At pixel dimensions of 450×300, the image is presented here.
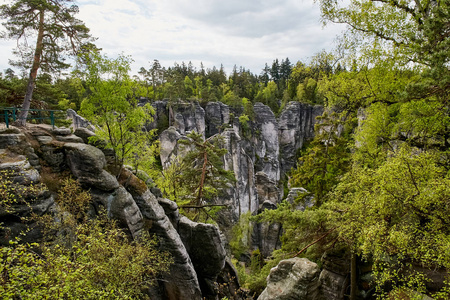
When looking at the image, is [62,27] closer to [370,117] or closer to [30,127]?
[30,127]

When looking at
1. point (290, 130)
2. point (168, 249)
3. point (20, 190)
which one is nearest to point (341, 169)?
point (168, 249)

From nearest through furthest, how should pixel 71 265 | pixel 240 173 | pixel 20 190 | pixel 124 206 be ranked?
pixel 71 265
pixel 20 190
pixel 124 206
pixel 240 173

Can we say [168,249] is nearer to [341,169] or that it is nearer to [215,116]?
[341,169]

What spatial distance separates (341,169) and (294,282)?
353 inches

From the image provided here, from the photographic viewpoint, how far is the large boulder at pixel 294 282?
37.6ft

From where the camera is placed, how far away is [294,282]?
11539mm

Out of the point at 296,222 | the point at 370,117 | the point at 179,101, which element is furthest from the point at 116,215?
the point at 179,101

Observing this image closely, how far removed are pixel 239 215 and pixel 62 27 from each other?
28618mm

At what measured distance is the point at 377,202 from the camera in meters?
7.59

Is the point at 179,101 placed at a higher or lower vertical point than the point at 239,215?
higher

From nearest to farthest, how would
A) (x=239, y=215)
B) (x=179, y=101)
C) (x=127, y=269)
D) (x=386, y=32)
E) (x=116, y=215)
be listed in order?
(x=127, y=269) < (x=386, y=32) < (x=116, y=215) < (x=239, y=215) < (x=179, y=101)

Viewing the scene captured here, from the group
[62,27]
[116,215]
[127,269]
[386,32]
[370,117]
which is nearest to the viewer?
[127,269]

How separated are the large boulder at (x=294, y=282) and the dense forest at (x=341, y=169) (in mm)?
1025

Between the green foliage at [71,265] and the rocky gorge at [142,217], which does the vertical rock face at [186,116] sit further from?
the green foliage at [71,265]
